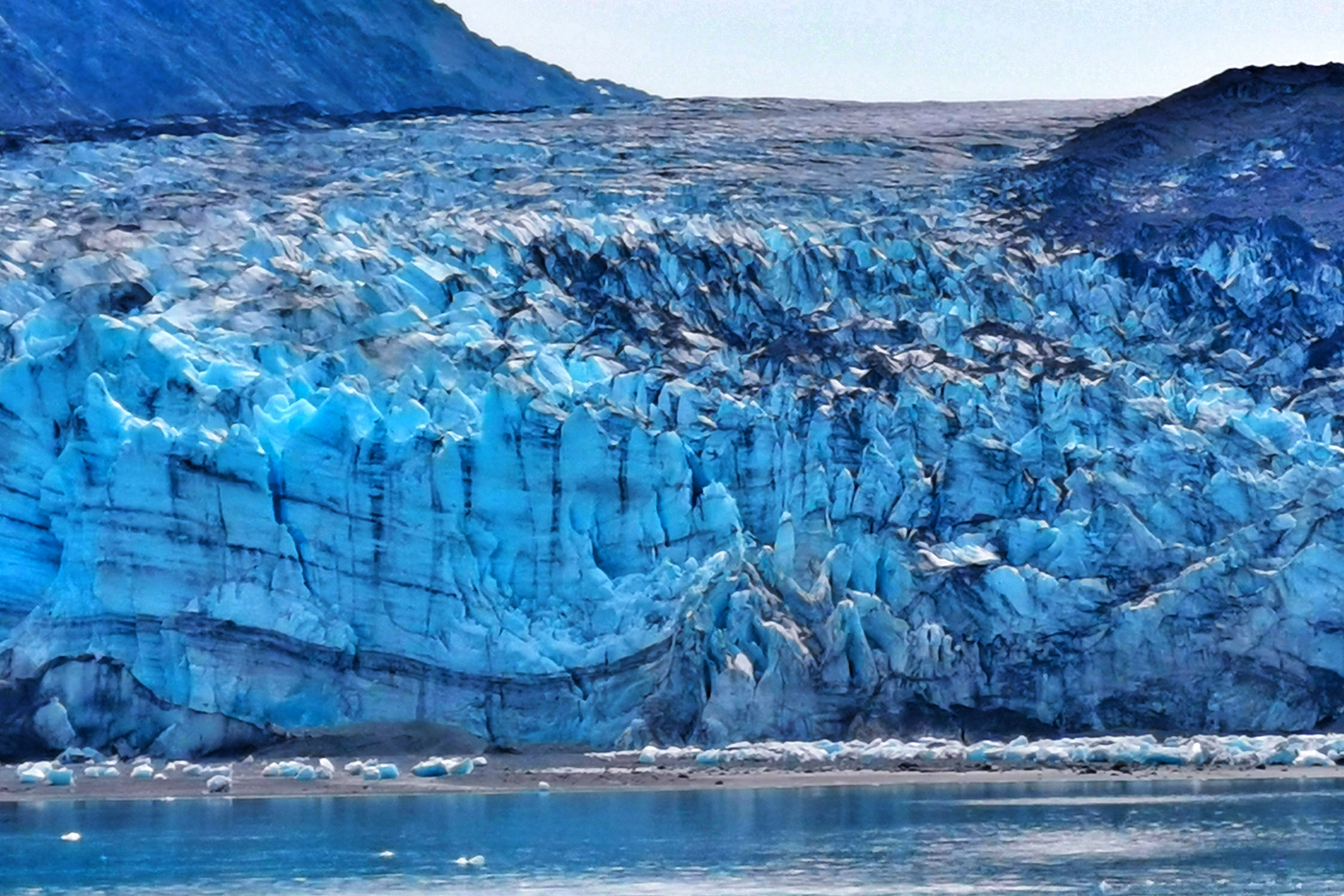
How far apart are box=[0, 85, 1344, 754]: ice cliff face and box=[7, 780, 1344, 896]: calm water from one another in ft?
6.33

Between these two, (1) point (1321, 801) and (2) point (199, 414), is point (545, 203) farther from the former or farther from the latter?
(1) point (1321, 801)

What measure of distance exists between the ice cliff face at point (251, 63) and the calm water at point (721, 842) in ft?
95.8

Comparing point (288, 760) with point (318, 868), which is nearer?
point (318, 868)

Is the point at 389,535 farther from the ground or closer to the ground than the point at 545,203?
closer to the ground

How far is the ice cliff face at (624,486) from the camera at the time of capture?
3183 centimetres

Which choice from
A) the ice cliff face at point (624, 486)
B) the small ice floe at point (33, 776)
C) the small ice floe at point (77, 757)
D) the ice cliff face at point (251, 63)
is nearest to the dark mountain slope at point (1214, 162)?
the ice cliff face at point (624, 486)

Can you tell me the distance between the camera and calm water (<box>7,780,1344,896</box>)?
22781 millimetres

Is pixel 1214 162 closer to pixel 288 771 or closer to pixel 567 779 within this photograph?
pixel 567 779

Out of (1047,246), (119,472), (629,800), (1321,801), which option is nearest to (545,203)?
(1047,246)

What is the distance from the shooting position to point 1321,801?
29109mm

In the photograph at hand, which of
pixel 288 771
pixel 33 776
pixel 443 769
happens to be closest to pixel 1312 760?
pixel 443 769

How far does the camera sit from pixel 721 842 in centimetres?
2588

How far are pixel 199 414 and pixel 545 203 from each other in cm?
1056

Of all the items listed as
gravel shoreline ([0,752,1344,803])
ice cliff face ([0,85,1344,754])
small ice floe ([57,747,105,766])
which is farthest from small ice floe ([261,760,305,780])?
small ice floe ([57,747,105,766])
